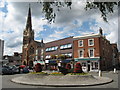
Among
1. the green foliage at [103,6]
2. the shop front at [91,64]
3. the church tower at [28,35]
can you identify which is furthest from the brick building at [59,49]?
the green foliage at [103,6]

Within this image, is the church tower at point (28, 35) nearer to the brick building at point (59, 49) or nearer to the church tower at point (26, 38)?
the church tower at point (26, 38)

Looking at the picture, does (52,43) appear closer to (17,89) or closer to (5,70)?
(5,70)

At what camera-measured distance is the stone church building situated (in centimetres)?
5917

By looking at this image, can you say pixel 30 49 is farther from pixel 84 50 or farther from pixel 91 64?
pixel 91 64

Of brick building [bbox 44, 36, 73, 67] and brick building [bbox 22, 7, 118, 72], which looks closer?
brick building [bbox 22, 7, 118, 72]

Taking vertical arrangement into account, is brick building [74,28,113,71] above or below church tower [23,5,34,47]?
below

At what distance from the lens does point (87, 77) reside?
14961 millimetres

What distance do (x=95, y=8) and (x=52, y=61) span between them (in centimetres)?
4478

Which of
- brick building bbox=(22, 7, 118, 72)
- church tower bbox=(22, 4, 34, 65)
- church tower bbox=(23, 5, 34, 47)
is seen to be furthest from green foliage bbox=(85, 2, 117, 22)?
church tower bbox=(23, 5, 34, 47)

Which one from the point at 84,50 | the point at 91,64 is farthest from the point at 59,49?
the point at 91,64

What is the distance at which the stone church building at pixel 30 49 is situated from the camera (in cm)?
5917

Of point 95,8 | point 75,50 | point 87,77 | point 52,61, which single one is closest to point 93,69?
point 75,50

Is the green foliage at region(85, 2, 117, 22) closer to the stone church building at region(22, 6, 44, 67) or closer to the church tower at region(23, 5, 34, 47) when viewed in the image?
the stone church building at region(22, 6, 44, 67)

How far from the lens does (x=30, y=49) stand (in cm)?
6900
